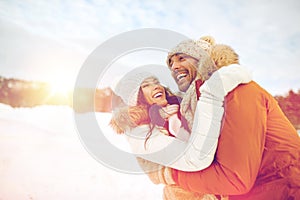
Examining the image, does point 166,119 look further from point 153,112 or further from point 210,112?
point 210,112

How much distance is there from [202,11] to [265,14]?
11.6 inches

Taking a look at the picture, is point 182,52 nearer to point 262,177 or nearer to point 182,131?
point 182,131

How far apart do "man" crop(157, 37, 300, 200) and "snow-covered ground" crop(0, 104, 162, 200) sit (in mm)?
287

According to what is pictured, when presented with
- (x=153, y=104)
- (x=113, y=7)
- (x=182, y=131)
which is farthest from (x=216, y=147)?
(x=113, y=7)

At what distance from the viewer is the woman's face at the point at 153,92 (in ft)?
5.02

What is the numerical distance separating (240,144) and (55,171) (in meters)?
0.83

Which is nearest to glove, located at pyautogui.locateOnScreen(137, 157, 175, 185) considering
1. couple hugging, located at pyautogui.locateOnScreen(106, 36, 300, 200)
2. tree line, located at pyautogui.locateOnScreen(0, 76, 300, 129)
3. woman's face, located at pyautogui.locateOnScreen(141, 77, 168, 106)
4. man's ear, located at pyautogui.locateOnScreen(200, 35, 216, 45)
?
couple hugging, located at pyautogui.locateOnScreen(106, 36, 300, 200)

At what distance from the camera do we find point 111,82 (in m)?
1.57

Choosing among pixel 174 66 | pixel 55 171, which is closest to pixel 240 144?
pixel 174 66

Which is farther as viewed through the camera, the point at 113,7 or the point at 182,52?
the point at 113,7

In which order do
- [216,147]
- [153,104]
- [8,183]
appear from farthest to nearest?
[8,183], [153,104], [216,147]

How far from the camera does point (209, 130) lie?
1.40 metres

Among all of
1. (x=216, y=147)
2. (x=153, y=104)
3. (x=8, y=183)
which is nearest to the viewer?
(x=216, y=147)

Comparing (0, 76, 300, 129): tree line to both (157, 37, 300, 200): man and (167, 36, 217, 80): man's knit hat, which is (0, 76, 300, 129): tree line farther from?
(167, 36, 217, 80): man's knit hat
